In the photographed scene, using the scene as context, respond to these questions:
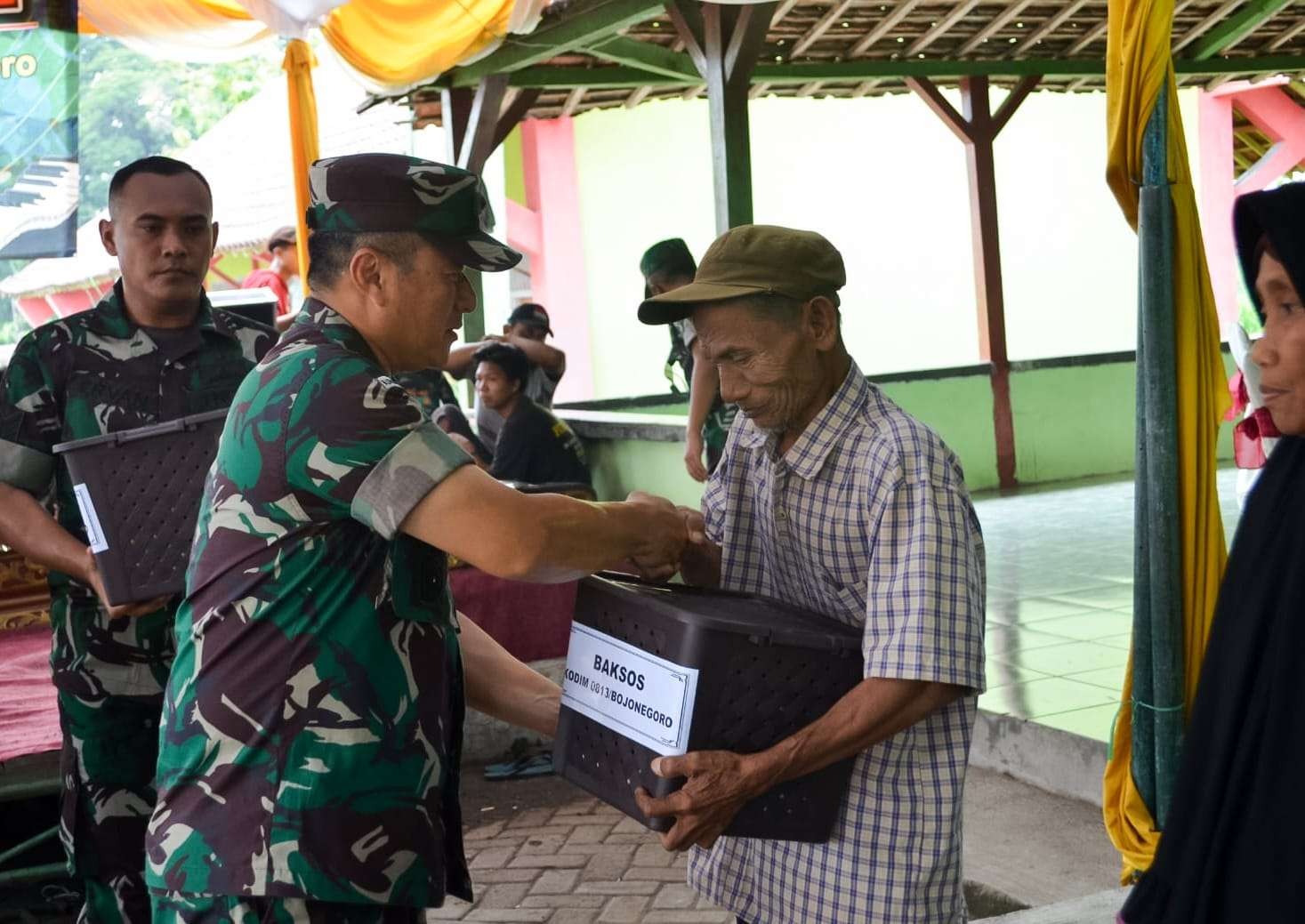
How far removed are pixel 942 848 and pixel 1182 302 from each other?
1093 millimetres

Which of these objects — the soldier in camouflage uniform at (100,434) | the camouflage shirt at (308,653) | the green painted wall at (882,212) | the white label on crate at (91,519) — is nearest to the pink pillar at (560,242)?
the green painted wall at (882,212)

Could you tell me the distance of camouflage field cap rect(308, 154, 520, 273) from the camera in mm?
1975

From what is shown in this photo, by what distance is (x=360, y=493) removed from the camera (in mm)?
1858

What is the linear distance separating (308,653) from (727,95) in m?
6.45

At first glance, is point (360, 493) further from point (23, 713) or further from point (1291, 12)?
point (1291, 12)

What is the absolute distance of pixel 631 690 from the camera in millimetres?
1988

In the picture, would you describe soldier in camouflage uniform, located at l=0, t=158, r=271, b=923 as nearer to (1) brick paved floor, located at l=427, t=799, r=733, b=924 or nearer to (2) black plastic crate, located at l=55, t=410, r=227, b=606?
(2) black plastic crate, located at l=55, t=410, r=227, b=606

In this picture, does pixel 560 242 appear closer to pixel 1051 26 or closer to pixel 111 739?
pixel 1051 26

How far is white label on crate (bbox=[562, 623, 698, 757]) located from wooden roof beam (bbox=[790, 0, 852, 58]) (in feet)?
27.0

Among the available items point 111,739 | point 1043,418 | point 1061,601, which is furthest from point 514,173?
point 111,739

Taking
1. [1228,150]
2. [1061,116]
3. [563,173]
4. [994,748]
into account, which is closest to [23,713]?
[994,748]

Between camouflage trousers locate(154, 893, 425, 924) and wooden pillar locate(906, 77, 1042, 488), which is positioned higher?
wooden pillar locate(906, 77, 1042, 488)

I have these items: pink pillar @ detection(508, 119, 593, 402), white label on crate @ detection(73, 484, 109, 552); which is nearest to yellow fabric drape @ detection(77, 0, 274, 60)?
white label on crate @ detection(73, 484, 109, 552)

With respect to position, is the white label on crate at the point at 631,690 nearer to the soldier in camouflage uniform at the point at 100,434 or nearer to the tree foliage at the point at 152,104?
the soldier in camouflage uniform at the point at 100,434
